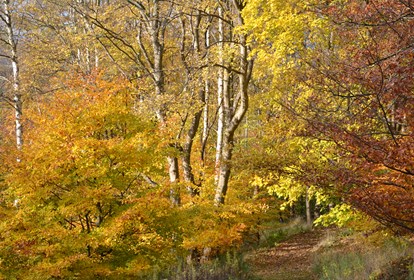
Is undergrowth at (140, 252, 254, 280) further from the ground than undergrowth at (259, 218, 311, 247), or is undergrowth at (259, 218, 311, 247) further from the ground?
undergrowth at (140, 252, 254, 280)

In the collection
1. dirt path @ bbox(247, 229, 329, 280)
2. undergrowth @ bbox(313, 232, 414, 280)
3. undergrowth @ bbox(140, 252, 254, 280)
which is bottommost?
dirt path @ bbox(247, 229, 329, 280)

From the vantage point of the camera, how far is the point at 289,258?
15.2 metres

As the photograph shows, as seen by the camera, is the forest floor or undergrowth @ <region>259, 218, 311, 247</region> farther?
undergrowth @ <region>259, 218, 311, 247</region>

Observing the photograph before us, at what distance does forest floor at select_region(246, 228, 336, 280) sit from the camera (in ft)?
41.6

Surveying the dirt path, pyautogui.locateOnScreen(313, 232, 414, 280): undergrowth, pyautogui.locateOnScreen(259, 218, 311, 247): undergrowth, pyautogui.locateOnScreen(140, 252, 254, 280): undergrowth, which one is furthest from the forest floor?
pyautogui.locateOnScreen(140, 252, 254, 280): undergrowth

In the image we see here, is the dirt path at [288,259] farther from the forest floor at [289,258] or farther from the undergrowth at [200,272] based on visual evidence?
the undergrowth at [200,272]

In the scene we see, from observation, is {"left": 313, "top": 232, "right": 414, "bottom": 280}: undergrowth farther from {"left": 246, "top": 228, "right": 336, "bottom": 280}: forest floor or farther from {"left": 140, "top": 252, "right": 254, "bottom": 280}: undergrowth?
{"left": 140, "top": 252, "right": 254, "bottom": 280}: undergrowth

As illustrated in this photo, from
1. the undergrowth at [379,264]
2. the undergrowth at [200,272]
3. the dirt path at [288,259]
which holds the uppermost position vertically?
the undergrowth at [200,272]

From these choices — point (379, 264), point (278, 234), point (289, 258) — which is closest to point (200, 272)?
point (379, 264)

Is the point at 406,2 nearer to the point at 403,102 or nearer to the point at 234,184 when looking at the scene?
the point at 403,102

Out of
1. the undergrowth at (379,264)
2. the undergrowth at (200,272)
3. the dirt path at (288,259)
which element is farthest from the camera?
the dirt path at (288,259)

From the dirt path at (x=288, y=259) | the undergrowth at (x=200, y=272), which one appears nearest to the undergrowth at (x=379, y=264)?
the dirt path at (x=288, y=259)

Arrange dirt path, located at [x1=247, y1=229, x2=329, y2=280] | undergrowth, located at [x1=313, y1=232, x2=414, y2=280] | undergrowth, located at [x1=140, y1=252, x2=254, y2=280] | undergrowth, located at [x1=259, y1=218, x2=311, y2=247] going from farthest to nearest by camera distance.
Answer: undergrowth, located at [x1=259, y1=218, x2=311, y2=247], dirt path, located at [x1=247, y1=229, x2=329, y2=280], undergrowth, located at [x1=140, y1=252, x2=254, y2=280], undergrowth, located at [x1=313, y1=232, x2=414, y2=280]

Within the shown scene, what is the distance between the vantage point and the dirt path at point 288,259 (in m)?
12.7
